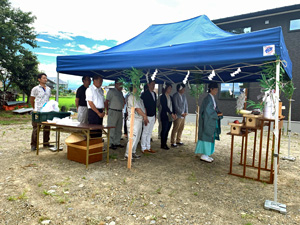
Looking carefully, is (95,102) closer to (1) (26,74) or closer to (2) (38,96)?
(2) (38,96)

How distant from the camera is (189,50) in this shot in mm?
3021

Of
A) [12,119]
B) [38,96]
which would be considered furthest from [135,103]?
[12,119]

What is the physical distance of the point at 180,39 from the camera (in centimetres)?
345

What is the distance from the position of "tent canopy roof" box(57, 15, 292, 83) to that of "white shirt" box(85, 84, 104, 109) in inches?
16.5

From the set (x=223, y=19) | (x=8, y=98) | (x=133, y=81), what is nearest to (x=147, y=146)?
(x=133, y=81)

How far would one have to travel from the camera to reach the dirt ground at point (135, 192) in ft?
7.23

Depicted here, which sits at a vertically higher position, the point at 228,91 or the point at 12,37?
the point at 12,37

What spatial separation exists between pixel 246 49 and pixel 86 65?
2.74 m

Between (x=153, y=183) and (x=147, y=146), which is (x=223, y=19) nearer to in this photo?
(x=147, y=146)

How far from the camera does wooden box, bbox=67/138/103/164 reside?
379 centimetres

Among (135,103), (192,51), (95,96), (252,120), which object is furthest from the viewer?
(95,96)

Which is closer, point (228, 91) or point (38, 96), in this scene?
point (38, 96)

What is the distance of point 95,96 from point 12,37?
35.8 feet

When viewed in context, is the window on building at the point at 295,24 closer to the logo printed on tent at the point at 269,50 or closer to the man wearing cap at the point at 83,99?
the logo printed on tent at the point at 269,50
